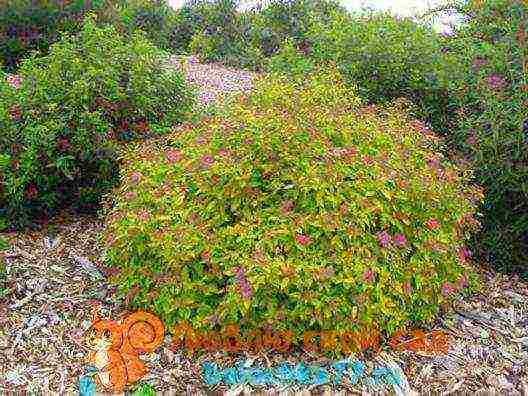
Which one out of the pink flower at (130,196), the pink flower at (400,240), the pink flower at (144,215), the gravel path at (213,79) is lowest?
the pink flower at (130,196)

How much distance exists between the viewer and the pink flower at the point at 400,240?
3.90m

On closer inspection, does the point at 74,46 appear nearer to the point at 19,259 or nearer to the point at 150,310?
the point at 19,259

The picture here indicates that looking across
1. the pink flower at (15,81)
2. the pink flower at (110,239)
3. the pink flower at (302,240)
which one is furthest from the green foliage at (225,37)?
the pink flower at (302,240)

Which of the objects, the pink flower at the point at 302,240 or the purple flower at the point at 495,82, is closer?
the pink flower at the point at 302,240

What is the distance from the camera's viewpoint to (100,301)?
4336 millimetres

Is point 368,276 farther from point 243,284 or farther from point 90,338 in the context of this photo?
point 90,338

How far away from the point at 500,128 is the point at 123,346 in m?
2.67

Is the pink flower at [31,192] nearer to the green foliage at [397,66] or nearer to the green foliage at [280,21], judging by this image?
the green foliage at [397,66]

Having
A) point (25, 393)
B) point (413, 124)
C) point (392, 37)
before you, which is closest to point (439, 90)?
point (392, 37)

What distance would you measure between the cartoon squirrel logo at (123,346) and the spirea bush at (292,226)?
0.10 metres

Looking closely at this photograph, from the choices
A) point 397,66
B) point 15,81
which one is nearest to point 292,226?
point 397,66

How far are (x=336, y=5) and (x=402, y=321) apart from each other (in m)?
7.45

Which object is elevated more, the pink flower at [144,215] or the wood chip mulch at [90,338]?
the pink flower at [144,215]

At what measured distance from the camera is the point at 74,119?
195 inches
